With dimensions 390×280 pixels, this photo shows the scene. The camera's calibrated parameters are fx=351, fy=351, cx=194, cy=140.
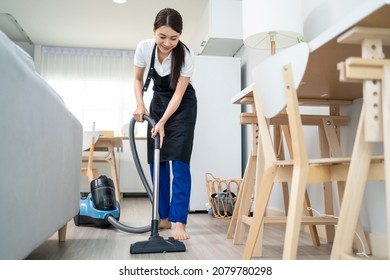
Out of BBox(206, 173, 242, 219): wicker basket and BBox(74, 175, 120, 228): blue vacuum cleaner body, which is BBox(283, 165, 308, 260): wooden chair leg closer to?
BBox(74, 175, 120, 228): blue vacuum cleaner body

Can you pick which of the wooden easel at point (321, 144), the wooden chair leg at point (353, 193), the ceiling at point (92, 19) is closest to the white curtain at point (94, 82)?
the ceiling at point (92, 19)

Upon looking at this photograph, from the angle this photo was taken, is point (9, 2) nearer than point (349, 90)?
No

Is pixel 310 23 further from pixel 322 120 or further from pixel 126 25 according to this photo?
pixel 126 25

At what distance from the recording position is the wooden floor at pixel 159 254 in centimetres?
137

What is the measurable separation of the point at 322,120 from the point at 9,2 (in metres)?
3.69

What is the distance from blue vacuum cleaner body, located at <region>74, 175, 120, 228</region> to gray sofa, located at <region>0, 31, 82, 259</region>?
694 millimetres

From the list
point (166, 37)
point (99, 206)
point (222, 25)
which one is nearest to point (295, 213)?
point (166, 37)

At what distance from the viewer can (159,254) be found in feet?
4.61

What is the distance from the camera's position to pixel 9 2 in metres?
3.83

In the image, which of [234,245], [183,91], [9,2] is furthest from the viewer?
[9,2]

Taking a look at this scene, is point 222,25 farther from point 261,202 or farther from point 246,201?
point 261,202

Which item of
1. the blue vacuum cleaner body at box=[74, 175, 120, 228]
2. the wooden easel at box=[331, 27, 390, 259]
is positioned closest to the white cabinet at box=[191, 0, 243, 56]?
the blue vacuum cleaner body at box=[74, 175, 120, 228]

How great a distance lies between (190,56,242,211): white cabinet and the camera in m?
2.96
